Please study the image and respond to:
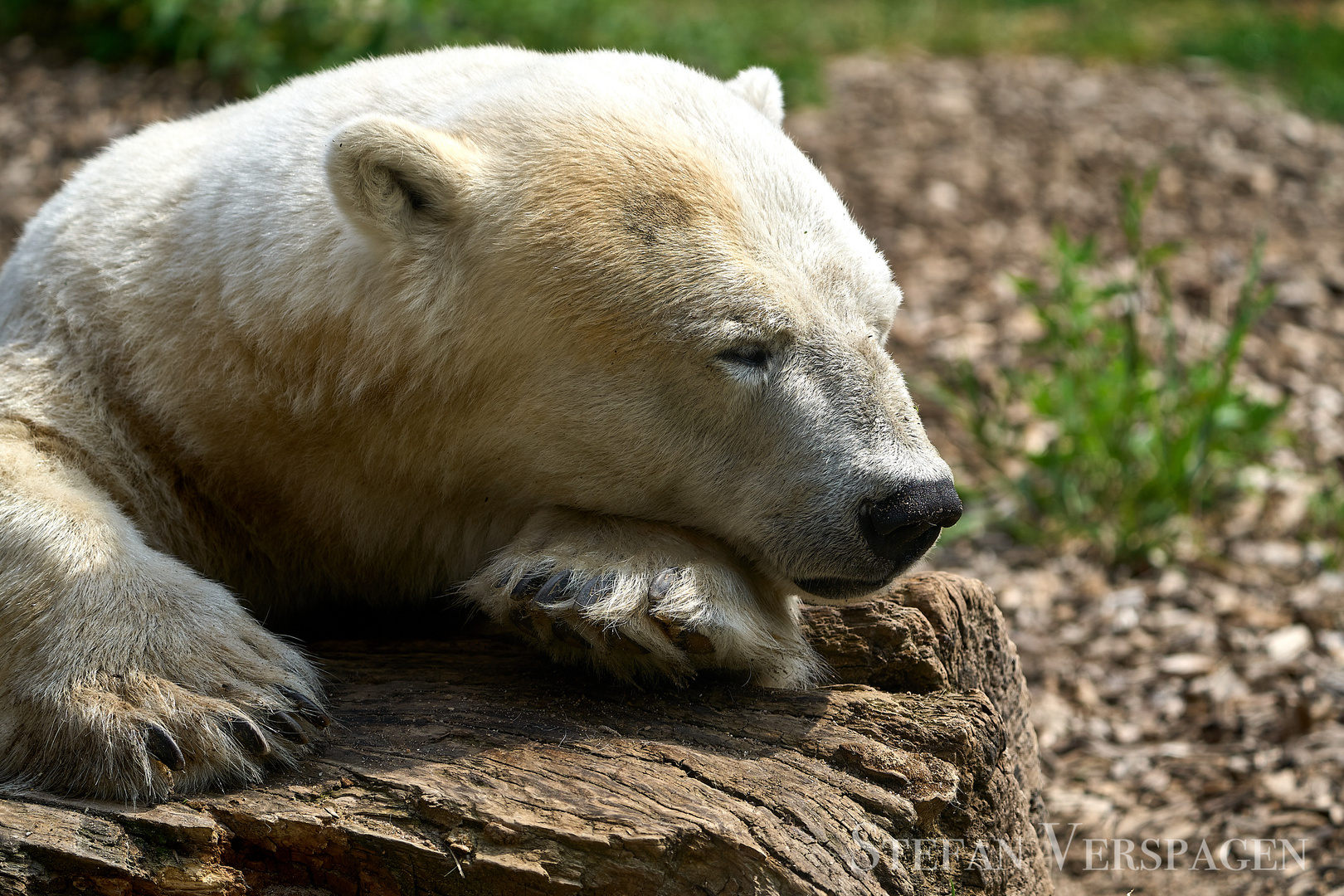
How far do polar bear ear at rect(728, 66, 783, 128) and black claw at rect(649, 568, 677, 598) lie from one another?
1132 millimetres

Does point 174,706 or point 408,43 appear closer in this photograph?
point 174,706

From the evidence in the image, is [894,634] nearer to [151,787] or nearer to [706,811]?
[706,811]

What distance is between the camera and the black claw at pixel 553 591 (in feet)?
7.07

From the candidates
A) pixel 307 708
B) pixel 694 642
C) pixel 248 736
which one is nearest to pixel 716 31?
pixel 694 642

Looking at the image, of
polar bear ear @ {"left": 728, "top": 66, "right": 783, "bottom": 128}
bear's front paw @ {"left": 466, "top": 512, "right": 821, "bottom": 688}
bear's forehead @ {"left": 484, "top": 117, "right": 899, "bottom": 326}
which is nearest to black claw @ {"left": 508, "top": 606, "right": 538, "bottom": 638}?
bear's front paw @ {"left": 466, "top": 512, "right": 821, "bottom": 688}

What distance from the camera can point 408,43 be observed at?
251 inches

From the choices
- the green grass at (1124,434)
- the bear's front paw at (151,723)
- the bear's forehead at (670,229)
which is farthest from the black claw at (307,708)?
the green grass at (1124,434)

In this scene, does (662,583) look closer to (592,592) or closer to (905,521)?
(592,592)

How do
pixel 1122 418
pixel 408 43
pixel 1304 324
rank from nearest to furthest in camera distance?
pixel 1122 418, pixel 1304 324, pixel 408 43

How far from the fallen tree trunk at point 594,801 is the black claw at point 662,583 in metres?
0.21

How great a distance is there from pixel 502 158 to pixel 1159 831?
241cm

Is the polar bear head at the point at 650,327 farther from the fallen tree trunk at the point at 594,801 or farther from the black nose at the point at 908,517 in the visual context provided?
the fallen tree trunk at the point at 594,801

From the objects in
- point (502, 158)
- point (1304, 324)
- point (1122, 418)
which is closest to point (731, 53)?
point (1304, 324)

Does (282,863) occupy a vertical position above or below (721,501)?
below
